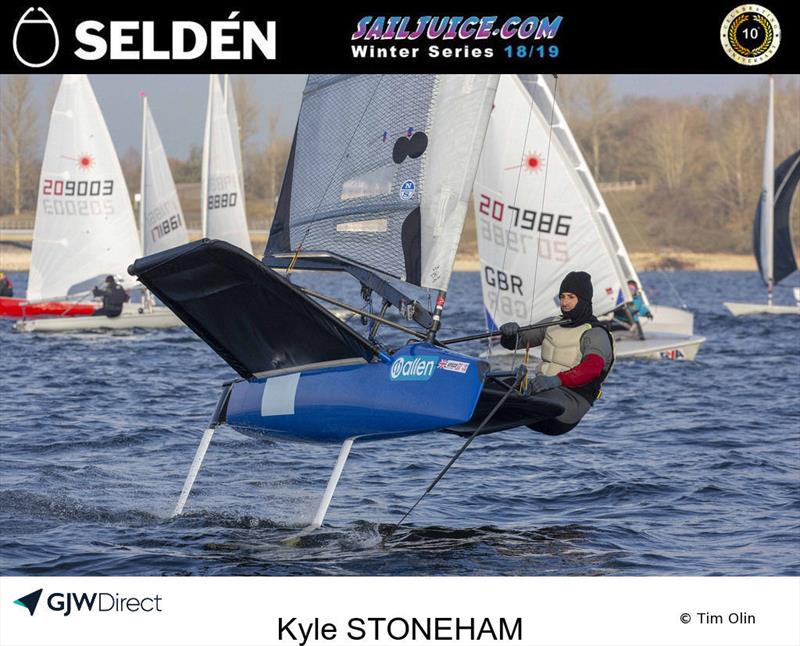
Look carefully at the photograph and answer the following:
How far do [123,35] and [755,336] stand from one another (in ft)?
65.2

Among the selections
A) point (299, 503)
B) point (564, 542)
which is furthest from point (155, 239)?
point (564, 542)

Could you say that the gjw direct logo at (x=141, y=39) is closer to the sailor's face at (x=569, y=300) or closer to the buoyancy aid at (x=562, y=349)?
the sailor's face at (x=569, y=300)

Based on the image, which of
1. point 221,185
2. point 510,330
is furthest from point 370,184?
point 221,185

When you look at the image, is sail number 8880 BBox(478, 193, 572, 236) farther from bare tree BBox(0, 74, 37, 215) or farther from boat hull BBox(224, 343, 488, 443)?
bare tree BBox(0, 74, 37, 215)

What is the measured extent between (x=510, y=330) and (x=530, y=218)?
371 inches

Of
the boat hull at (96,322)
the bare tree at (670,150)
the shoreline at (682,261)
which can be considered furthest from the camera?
the bare tree at (670,150)

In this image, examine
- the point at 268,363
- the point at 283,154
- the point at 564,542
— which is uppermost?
the point at 283,154

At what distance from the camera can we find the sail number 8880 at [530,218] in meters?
18.0

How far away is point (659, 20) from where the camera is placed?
952 cm
